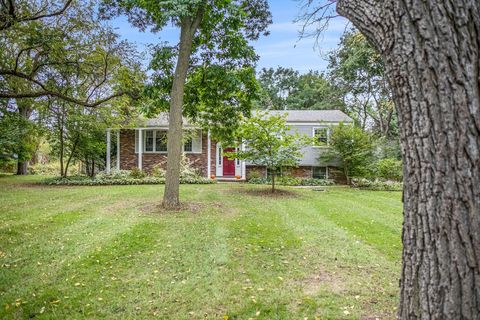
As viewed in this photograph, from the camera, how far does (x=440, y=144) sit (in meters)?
1.59

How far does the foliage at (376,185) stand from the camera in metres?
15.6

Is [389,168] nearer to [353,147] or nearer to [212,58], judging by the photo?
[353,147]

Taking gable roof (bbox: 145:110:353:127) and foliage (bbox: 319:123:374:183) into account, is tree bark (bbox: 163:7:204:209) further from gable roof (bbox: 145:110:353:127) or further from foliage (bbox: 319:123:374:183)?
foliage (bbox: 319:123:374:183)

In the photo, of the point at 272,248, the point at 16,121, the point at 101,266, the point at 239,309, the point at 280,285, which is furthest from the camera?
the point at 16,121

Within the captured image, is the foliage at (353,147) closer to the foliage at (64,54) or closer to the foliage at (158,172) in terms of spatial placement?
the foliage at (158,172)

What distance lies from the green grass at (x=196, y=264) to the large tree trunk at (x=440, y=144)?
1783 mm

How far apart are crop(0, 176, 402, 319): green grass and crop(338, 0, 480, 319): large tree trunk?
1.78 meters

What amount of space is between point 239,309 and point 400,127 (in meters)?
2.52

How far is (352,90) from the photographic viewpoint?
993 inches

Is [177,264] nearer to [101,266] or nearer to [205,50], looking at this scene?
[101,266]

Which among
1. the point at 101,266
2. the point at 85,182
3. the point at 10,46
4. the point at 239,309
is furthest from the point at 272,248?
the point at 85,182

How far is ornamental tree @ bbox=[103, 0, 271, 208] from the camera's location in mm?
8328

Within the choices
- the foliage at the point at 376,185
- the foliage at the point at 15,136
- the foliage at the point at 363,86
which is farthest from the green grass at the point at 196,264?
the foliage at the point at 363,86

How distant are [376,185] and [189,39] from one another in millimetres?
12379
